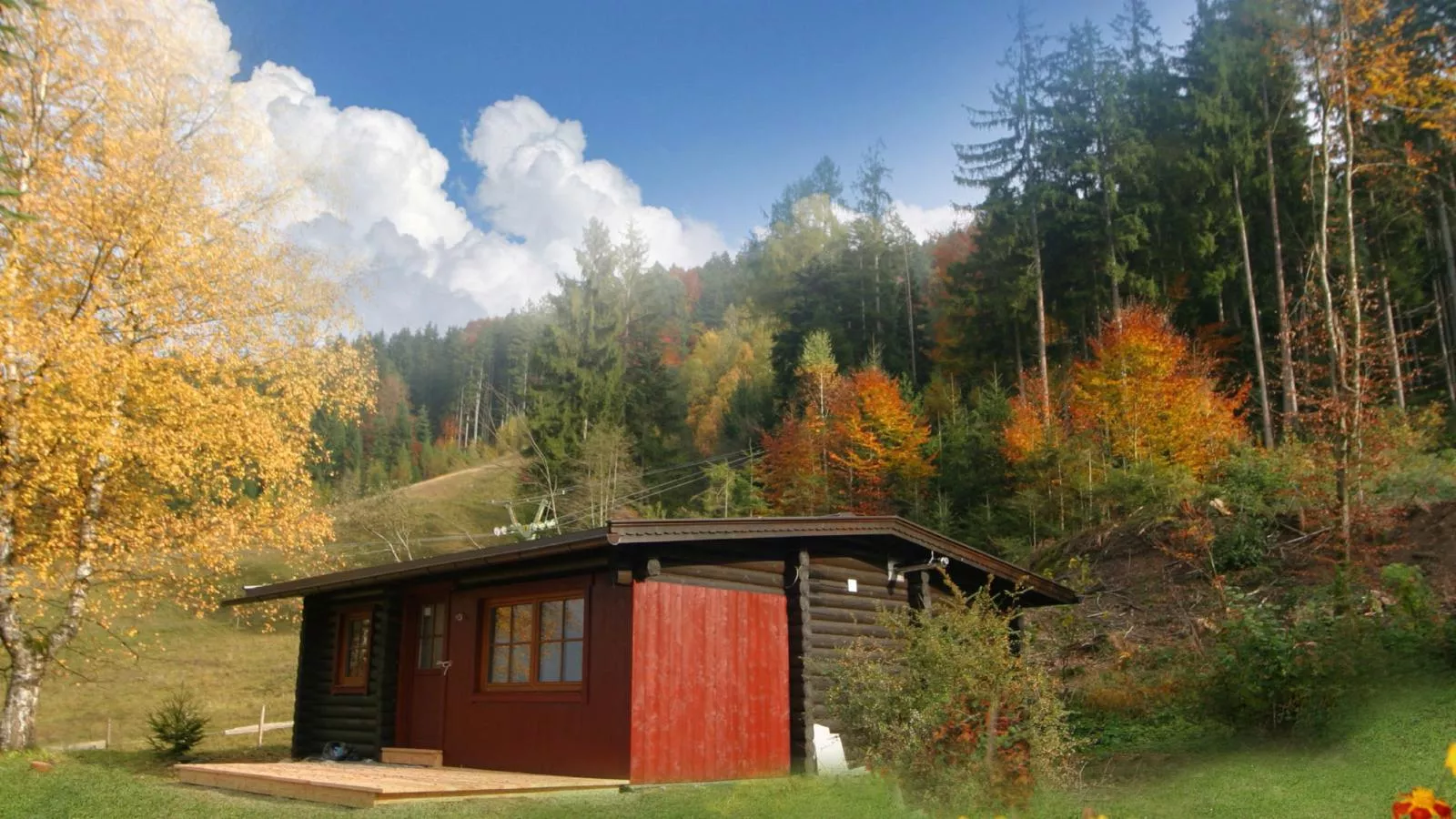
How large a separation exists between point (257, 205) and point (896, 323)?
94.0ft

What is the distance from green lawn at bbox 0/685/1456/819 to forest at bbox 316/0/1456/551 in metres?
6.58

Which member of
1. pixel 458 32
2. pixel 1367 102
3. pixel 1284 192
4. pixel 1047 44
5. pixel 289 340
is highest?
pixel 1047 44

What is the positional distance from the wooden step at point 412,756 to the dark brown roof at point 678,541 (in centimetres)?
219

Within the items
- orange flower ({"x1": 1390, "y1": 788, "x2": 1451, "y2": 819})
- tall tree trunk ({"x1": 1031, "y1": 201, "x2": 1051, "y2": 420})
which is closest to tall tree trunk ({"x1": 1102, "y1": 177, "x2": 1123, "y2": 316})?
tall tree trunk ({"x1": 1031, "y1": 201, "x2": 1051, "y2": 420})

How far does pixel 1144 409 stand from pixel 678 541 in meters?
17.2

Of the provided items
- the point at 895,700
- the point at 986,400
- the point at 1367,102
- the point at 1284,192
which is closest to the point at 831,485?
the point at 986,400

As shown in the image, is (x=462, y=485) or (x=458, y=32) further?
(x=462, y=485)

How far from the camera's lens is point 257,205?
612 inches

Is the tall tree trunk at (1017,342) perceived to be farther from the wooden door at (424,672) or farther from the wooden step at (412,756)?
the wooden step at (412,756)

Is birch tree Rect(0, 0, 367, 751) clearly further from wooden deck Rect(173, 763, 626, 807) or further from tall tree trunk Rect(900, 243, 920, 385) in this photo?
tall tree trunk Rect(900, 243, 920, 385)

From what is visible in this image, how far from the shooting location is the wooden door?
1275cm

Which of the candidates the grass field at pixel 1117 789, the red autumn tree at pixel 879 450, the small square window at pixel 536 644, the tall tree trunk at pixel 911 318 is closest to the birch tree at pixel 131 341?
the grass field at pixel 1117 789

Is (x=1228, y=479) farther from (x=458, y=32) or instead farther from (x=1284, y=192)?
(x=458, y=32)

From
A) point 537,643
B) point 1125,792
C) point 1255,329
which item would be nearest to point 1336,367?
point 1125,792
